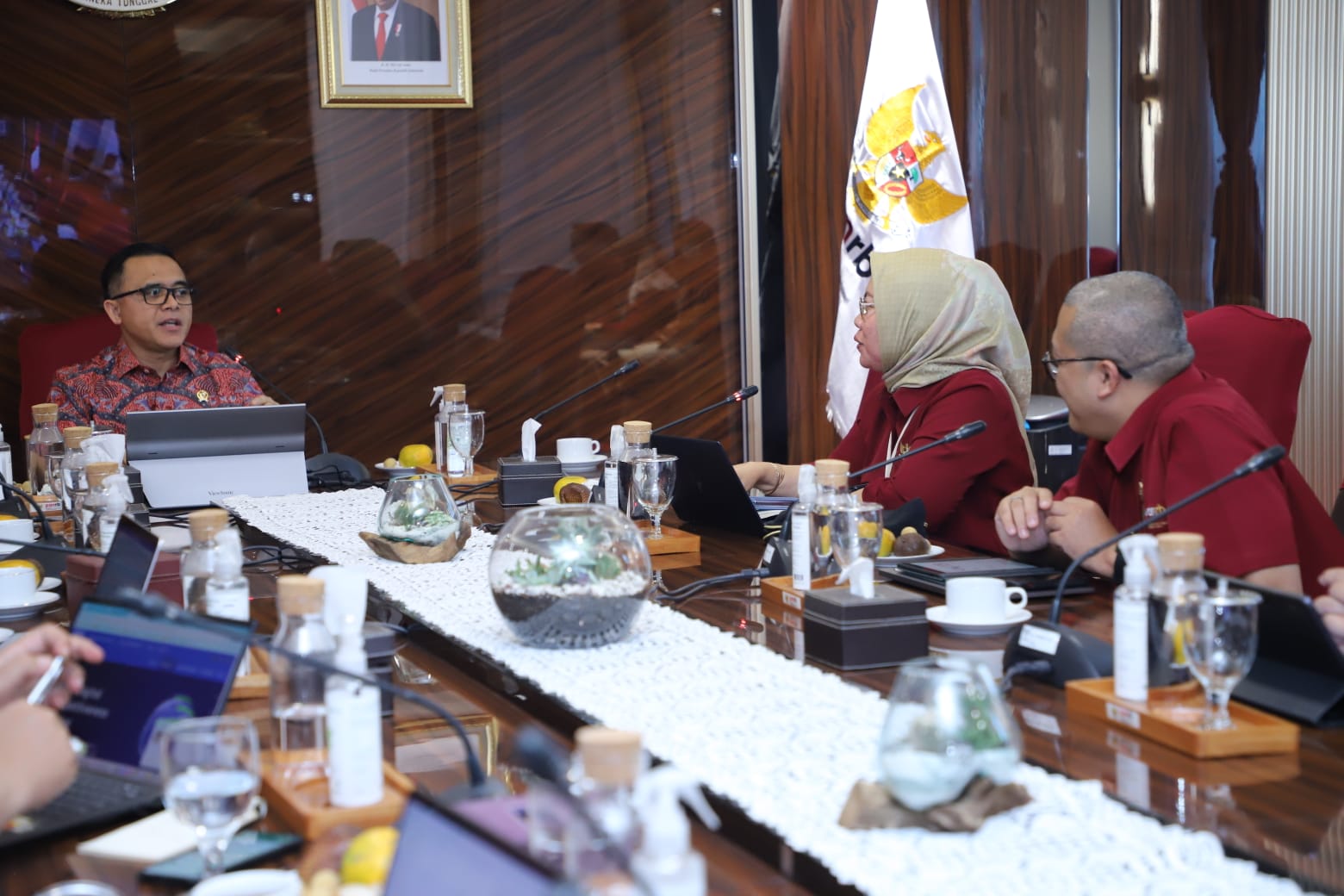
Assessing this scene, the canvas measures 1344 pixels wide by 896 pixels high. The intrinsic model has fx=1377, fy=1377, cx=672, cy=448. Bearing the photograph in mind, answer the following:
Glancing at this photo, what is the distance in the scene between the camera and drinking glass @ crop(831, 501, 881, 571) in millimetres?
1858

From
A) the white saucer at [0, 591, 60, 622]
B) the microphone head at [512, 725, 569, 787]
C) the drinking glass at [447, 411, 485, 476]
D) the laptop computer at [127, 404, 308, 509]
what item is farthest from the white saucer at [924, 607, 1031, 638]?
the drinking glass at [447, 411, 485, 476]

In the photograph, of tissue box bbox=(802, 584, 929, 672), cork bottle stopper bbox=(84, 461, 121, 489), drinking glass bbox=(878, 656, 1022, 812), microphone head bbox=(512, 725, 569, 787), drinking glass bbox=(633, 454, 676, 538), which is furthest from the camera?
drinking glass bbox=(633, 454, 676, 538)

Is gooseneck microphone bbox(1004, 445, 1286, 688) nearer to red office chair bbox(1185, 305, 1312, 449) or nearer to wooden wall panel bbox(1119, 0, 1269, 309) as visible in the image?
red office chair bbox(1185, 305, 1312, 449)

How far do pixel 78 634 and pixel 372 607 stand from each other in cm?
74

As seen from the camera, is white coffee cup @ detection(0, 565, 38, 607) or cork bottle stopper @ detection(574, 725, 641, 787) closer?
cork bottle stopper @ detection(574, 725, 641, 787)

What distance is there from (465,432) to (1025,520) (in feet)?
5.91

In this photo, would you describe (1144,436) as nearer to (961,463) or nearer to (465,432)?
(961,463)

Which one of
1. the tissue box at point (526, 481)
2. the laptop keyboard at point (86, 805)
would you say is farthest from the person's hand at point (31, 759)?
the tissue box at point (526, 481)

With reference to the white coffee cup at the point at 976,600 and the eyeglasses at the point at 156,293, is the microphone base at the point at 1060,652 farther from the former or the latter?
the eyeglasses at the point at 156,293

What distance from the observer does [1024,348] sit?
316cm

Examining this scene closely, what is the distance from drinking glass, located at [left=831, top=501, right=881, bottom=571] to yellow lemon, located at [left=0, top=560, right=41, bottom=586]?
123cm

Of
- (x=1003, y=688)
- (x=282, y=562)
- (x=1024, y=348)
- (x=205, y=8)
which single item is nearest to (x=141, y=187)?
(x=205, y=8)

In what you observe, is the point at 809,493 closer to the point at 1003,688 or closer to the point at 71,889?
the point at 1003,688

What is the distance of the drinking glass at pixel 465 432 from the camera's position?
3623 millimetres
